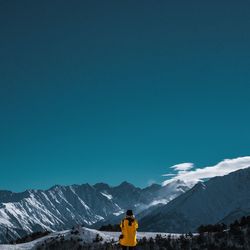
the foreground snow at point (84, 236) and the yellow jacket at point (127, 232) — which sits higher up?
the foreground snow at point (84, 236)

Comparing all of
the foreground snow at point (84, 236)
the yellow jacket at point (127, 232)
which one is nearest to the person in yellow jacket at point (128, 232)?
the yellow jacket at point (127, 232)

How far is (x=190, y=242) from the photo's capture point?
142250 mm

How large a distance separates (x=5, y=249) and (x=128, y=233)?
98865 mm

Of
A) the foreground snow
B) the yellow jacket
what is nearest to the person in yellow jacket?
the yellow jacket

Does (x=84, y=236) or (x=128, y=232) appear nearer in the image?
(x=128, y=232)

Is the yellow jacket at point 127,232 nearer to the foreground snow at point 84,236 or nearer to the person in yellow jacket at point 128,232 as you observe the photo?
the person in yellow jacket at point 128,232

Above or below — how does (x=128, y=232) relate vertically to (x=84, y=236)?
below

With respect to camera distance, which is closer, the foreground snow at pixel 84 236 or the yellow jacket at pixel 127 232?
the yellow jacket at pixel 127 232

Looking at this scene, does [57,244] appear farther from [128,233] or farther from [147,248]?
[128,233]

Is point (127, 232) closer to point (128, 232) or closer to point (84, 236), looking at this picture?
point (128, 232)

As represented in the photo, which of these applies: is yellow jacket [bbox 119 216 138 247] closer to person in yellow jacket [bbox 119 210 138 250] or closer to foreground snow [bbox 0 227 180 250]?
person in yellow jacket [bbox 119 210 138 250]

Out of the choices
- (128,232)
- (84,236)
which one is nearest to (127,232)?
(128,232)

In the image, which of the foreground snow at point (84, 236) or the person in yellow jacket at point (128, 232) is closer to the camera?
the person in yellow jacket at point (128, 232)

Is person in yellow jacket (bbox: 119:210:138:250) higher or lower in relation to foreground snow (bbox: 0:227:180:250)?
lower
